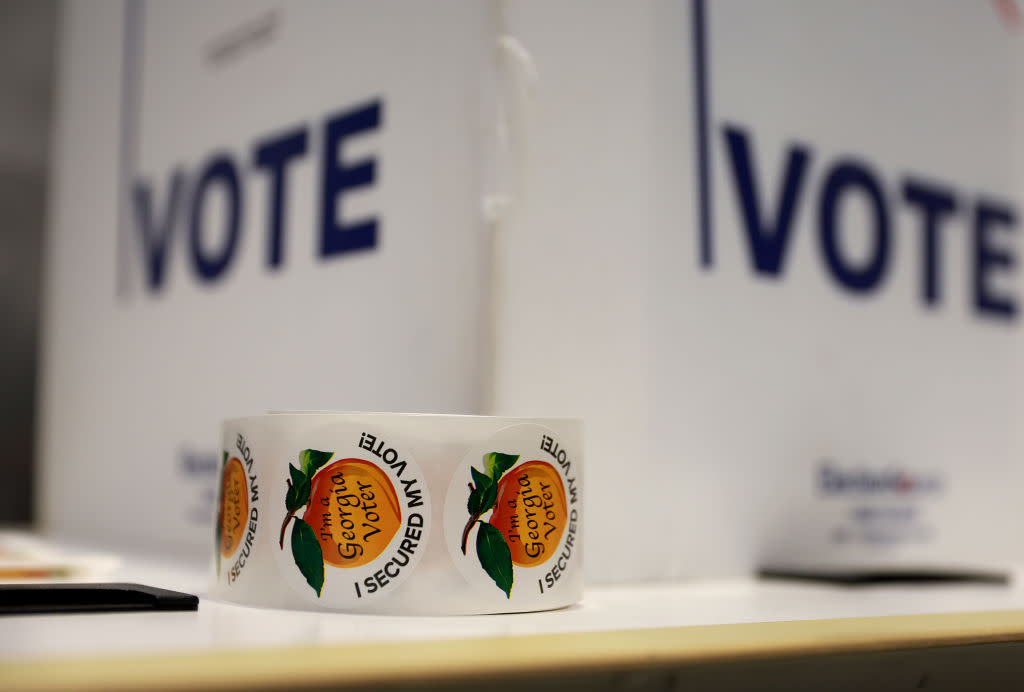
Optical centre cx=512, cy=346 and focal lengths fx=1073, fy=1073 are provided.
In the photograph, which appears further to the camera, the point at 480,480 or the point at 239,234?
the point at 239,234

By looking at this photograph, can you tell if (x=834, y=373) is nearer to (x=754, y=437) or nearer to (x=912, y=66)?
(x=754, y=437)

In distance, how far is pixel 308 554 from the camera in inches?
19.6

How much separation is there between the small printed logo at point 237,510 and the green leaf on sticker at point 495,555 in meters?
0.11

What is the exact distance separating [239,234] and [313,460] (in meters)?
0.47

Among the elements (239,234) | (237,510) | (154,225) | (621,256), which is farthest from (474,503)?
(154,225)

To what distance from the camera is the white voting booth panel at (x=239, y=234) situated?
74 cm

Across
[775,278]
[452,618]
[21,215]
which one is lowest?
[452,618]

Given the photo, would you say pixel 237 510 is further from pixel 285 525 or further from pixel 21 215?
pixel 21 215

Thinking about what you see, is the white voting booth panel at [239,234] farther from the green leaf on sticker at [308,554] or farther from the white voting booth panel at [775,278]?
the green leaf on sticker at [308,554]

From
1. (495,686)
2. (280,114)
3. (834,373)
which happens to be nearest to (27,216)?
(280,114)

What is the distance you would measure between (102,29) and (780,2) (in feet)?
2.49

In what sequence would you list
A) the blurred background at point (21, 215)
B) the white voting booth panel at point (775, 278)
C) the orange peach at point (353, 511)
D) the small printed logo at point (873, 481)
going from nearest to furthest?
the orange peach at point (353, 511), the white voting booth panel at point (775, 278), the small printed logo at point (873, 481), the blurred background at point (21, 215)

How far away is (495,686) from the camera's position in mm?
358

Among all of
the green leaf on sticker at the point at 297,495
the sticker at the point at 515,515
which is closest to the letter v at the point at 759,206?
the sticker at the point at 515,515
